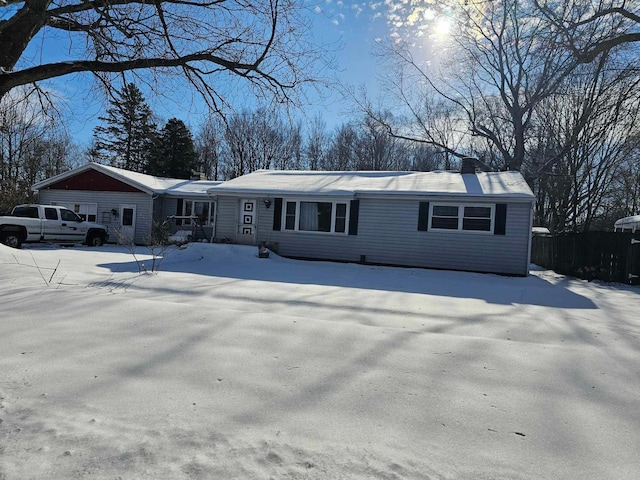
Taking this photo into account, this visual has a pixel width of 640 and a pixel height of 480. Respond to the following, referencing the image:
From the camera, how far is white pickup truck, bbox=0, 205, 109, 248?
46.3 feet

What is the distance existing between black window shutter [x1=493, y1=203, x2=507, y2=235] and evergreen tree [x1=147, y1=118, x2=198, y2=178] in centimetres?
3019

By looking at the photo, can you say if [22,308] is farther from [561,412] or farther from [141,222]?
[141,222]

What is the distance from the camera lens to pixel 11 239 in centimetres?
1412

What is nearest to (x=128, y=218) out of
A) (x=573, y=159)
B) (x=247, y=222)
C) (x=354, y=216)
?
(x=247, y=222)

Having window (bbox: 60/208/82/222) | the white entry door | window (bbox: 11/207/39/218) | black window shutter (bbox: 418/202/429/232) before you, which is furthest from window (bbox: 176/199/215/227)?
black window shutter (bbox: 418/202/429/232)

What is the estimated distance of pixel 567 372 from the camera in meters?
3.27

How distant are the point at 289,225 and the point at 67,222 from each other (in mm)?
→ 9194

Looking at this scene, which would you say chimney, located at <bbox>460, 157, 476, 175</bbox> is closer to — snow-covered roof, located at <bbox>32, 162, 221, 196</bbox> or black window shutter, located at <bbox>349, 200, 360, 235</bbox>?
black window shutter, located at <bbox>349, 200, 360, 235</bbox>

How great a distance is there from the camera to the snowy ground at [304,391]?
1.95 m

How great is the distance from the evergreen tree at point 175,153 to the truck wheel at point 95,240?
756 inches

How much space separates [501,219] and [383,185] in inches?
165

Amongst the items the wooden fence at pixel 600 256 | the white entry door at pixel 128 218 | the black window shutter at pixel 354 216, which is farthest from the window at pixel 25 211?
the wooden fence at pixel 600 256

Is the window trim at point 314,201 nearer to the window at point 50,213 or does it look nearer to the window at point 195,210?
the window at point 195,210

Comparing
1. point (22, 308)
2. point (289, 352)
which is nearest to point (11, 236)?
point (22, 308)
